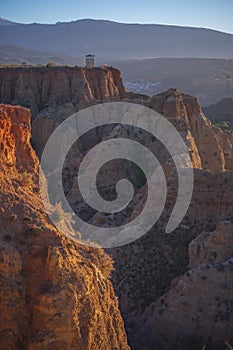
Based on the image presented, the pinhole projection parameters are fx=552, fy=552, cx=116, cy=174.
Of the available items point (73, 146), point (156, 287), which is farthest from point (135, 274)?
point (73, 146)

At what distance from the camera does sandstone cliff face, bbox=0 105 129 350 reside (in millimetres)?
11227

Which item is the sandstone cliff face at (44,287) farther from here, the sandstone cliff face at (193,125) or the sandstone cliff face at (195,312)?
the sandstone cliff face at (193,125)

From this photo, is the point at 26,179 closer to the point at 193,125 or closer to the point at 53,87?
the point at 193,125

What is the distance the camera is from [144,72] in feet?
550

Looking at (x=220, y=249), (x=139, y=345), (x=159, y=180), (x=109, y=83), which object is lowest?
(x=139, y=345)

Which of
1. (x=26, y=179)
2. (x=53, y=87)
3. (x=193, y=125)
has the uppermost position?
(x=53, y=87)

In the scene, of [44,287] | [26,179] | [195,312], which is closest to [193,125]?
[195,312]

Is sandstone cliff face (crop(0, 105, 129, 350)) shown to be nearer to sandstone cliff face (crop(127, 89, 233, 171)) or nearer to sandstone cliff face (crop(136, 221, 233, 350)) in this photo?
sandstone cliff face (crop(136, 221, 233, 350))

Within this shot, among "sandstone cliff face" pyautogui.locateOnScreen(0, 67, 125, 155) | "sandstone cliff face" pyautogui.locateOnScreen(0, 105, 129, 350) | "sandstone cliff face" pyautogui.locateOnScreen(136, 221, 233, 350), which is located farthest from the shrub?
"sandstone cliff face" pyautogui.locateOnScreen(0, 67, 125, 155)

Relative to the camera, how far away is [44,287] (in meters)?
11.5

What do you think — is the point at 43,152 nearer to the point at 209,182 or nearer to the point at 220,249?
the point at 209,182

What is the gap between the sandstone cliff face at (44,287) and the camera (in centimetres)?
1123

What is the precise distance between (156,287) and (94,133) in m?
18.6

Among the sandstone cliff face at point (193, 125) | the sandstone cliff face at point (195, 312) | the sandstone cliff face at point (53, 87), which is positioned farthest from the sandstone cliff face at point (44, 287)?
the sandstone cliff face at point (53, 87)
